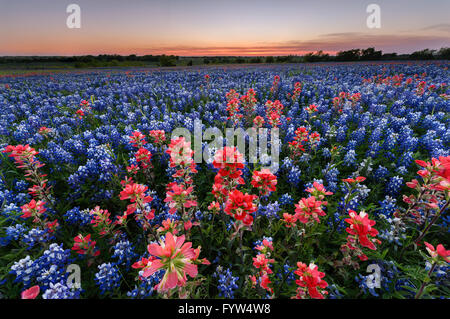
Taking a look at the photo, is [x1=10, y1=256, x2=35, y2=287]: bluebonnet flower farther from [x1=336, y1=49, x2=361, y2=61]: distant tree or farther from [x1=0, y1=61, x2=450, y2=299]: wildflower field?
[x1=336, y1=49, x2=361, y2=61]: distant tree

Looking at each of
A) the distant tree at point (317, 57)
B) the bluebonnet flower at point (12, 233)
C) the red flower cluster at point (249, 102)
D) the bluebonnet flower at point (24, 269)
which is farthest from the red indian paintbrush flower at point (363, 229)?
the distant tree at point (317, 57)

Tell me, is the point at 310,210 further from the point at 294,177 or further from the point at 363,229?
the point at 294,177

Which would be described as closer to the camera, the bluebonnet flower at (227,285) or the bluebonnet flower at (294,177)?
the bluebonnet flower at (227,285)

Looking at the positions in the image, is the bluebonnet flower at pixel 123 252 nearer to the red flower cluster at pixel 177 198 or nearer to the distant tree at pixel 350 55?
the red flower cluster at pixel 177 198

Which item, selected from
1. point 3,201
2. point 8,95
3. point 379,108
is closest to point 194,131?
point 3,201

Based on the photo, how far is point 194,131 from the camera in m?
5.48

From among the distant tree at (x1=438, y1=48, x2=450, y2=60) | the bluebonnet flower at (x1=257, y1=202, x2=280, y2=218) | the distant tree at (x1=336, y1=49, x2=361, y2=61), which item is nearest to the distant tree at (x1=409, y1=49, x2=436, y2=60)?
the distant tree at (x1=438, y1=48, x2=450, y2=60)

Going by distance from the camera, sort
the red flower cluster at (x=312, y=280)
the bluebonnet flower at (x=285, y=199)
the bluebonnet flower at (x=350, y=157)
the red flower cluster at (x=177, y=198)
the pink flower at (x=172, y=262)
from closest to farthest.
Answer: the pink flower at (x=172, y=262), the red flower cluster at (x=312, y=280), the red flower cluster at (x=177, y=198), the bluebonnet flower at (x=285, y=199), the bluebonnet flower at (x=350, y=157)

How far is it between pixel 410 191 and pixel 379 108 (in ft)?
13.6

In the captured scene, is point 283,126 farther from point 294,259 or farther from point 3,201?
point 3,201

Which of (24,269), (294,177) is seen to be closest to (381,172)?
(294,177)

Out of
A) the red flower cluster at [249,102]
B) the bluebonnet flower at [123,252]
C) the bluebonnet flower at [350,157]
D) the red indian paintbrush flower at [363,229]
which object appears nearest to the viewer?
the red indian paintbrush flower at [363,229]

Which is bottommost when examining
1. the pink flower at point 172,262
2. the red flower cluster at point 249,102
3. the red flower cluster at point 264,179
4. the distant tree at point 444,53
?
the pink flower at point 172,262
